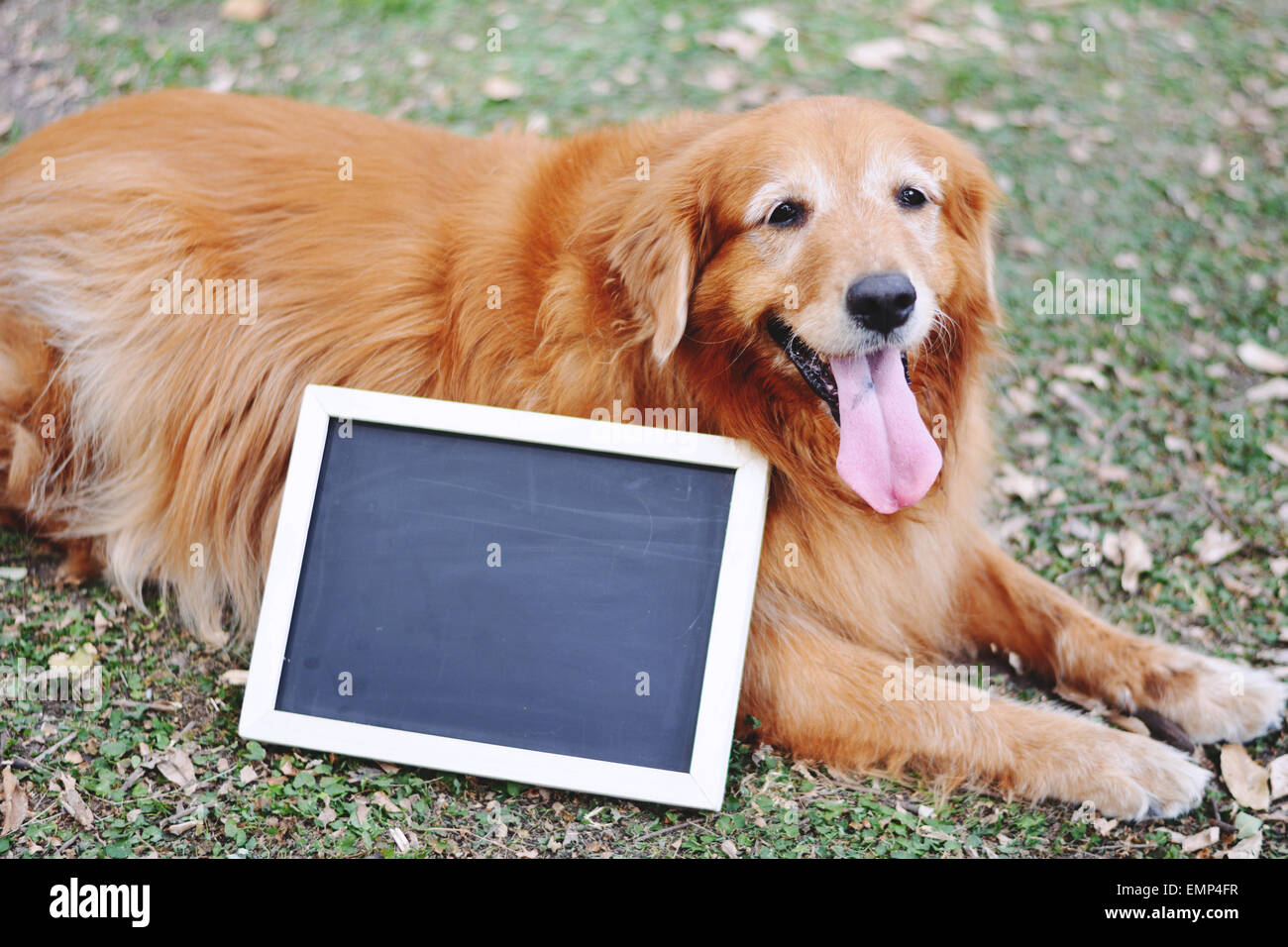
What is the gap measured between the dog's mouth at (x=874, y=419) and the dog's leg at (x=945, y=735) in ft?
1.64

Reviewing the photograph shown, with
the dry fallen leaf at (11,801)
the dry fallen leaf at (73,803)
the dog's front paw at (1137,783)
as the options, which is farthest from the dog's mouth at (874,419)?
the dry fallen leaf at (11,801)

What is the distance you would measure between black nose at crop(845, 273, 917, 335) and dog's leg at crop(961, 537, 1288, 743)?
1138 mm

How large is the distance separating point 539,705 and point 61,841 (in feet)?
4.04

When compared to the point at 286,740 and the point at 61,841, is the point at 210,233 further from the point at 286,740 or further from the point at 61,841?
the point at 61,841

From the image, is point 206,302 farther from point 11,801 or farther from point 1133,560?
point 1133,560

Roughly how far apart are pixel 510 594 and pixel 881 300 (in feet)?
4.04

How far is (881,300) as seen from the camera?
2.71 m

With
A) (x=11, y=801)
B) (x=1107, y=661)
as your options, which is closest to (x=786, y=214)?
(x=1107, y=661)

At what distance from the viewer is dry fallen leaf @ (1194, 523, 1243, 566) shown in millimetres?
3869

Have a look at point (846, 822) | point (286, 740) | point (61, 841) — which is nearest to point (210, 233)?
point (286, 740)

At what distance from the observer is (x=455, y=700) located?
284 cm

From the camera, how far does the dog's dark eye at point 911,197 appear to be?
9.71 feet

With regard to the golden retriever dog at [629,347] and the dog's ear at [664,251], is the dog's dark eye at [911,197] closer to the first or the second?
the golden retriever dog at [629,347]

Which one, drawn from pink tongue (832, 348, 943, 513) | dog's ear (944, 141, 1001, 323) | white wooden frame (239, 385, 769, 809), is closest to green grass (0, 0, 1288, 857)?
white wooden frame (239, 385, 769, 809)
